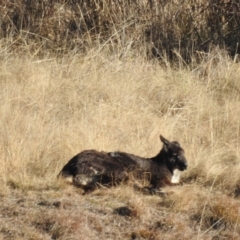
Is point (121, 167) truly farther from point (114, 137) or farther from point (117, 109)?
point (117, 109)

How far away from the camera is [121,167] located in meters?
8.29

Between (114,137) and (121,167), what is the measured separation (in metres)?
1.45

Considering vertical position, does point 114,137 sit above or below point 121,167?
below

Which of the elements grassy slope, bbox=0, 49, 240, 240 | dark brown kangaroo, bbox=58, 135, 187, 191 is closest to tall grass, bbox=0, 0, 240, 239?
grassy slope, bbox=0, 49, 240, 240

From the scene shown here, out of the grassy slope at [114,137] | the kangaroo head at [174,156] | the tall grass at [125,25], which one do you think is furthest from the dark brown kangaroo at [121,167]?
the tall grass at [125,25]

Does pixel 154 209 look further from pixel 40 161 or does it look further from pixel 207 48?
pixel 207 48

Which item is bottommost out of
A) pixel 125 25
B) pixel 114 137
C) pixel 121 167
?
pixel 114 137

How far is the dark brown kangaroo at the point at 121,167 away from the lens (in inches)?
318

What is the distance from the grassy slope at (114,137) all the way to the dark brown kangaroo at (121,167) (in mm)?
181

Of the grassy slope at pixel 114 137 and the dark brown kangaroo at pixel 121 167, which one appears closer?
the grassy slope at pixel 114 137

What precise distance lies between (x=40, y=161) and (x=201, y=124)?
9.14ft

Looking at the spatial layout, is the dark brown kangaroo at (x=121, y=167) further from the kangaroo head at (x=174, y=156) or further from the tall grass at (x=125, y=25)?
the tall grass at (x=125, y=25)

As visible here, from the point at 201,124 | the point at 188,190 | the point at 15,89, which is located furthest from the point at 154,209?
the point at 15,89

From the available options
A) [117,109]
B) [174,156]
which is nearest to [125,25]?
[117,109]
